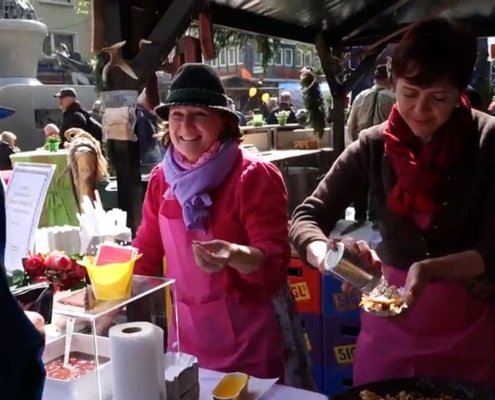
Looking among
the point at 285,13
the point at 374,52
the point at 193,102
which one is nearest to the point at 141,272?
the point at 193,102

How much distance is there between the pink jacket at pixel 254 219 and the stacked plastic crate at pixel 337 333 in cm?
96

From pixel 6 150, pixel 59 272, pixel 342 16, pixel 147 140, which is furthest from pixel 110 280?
pixel 6 150

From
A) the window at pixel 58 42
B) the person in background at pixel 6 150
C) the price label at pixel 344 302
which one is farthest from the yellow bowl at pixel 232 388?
the window at pixel 58 42

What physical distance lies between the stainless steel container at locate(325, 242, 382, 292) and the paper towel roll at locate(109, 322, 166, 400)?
1.19 ft

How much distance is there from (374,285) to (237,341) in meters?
0.46

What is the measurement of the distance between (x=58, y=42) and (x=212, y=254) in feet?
68.0

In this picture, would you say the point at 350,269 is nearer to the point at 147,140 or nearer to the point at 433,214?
the point at 433,214

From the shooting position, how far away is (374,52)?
3.74m

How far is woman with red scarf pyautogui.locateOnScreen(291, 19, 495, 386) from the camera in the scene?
1.25 m

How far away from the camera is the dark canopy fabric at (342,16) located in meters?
3.14

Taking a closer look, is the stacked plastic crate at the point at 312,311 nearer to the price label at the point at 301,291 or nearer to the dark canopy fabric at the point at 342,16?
the price label at the point at 301,291

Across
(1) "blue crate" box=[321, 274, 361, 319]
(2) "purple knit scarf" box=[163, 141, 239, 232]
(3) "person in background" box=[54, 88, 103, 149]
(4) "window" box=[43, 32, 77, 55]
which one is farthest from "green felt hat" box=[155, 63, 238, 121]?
(4) "window" box=[43, 32, 77, 55]

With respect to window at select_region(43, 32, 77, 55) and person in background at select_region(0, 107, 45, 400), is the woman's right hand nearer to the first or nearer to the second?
person in background at select_region(0, 107, 45, 400)

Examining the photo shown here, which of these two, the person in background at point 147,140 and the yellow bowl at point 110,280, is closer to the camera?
the yellow bowl at point 110,280
